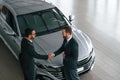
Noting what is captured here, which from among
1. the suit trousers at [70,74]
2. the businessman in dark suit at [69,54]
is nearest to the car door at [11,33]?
the businessman in dark suit at [69,54]

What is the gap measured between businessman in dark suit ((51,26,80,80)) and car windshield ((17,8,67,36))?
1.22 meters

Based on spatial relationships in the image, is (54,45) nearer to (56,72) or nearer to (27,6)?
(56,72)

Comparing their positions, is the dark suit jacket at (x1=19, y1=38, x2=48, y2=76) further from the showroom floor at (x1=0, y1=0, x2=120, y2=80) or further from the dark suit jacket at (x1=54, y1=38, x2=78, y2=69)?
the showroom floor at (x1=0, y1=0, x2=120, y2=80)

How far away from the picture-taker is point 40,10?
666 cm

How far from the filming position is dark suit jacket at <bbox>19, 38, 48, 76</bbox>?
4.97m

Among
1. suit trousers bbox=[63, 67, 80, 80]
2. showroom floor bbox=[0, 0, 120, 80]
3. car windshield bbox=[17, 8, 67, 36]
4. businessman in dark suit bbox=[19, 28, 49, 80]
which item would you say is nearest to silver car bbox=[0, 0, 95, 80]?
car windshield bbox=[17, 8, 67, 36]

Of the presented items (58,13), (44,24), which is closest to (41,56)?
(44,24)

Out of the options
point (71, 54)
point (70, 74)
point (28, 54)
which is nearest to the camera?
point (28, 54)

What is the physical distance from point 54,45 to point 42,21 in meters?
0.90

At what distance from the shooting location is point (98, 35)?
27.2 feet

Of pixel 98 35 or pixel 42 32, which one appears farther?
pixel 98 35

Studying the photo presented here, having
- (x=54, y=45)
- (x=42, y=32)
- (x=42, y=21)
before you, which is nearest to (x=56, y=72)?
(x=54, y=45)

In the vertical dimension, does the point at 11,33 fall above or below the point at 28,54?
below

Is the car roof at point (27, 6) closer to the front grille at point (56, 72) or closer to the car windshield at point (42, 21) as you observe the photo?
the car windshield at point (42, 21)
